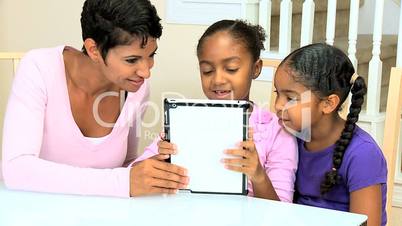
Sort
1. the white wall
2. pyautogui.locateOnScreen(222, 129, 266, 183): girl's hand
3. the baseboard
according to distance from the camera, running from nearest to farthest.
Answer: pyautogui.locateOnScreen(222, 129, 266, 183): girl's hand, the baseboard, the white wall

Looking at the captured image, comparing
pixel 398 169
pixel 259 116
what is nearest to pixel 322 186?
pixel 259 116

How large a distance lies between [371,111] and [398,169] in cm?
39

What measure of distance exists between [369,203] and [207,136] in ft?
1.25

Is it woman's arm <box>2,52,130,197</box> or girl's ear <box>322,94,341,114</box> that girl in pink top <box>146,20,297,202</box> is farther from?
woman's arm <box>2,52,130,197</box>

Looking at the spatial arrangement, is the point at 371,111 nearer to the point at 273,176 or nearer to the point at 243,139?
the point at 273,176

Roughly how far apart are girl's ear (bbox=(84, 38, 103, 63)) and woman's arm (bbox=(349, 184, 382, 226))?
25.2 inches

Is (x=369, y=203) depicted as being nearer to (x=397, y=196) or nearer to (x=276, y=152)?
(x=276, y=152)

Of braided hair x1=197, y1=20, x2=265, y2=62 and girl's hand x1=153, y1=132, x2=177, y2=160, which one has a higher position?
braided hair x1=197, y1=20, x2=265, y2=62

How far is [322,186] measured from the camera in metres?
1.28

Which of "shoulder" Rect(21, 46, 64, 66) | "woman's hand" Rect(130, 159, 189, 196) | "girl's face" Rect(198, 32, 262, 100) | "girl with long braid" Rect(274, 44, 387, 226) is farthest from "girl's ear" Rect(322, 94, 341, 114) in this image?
"shoulder" Rect(21, 46, 64, 66)

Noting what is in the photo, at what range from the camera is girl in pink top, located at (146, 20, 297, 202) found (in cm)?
126

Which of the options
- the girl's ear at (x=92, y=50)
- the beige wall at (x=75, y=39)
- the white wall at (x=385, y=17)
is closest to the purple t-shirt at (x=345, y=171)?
the girl's ear at (x=92, y=50)

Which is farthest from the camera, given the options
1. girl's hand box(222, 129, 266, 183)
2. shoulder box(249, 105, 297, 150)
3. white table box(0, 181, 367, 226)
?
shoulder box(249, 105, 297, 150)

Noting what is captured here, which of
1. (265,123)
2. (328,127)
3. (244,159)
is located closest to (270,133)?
(265,123)
